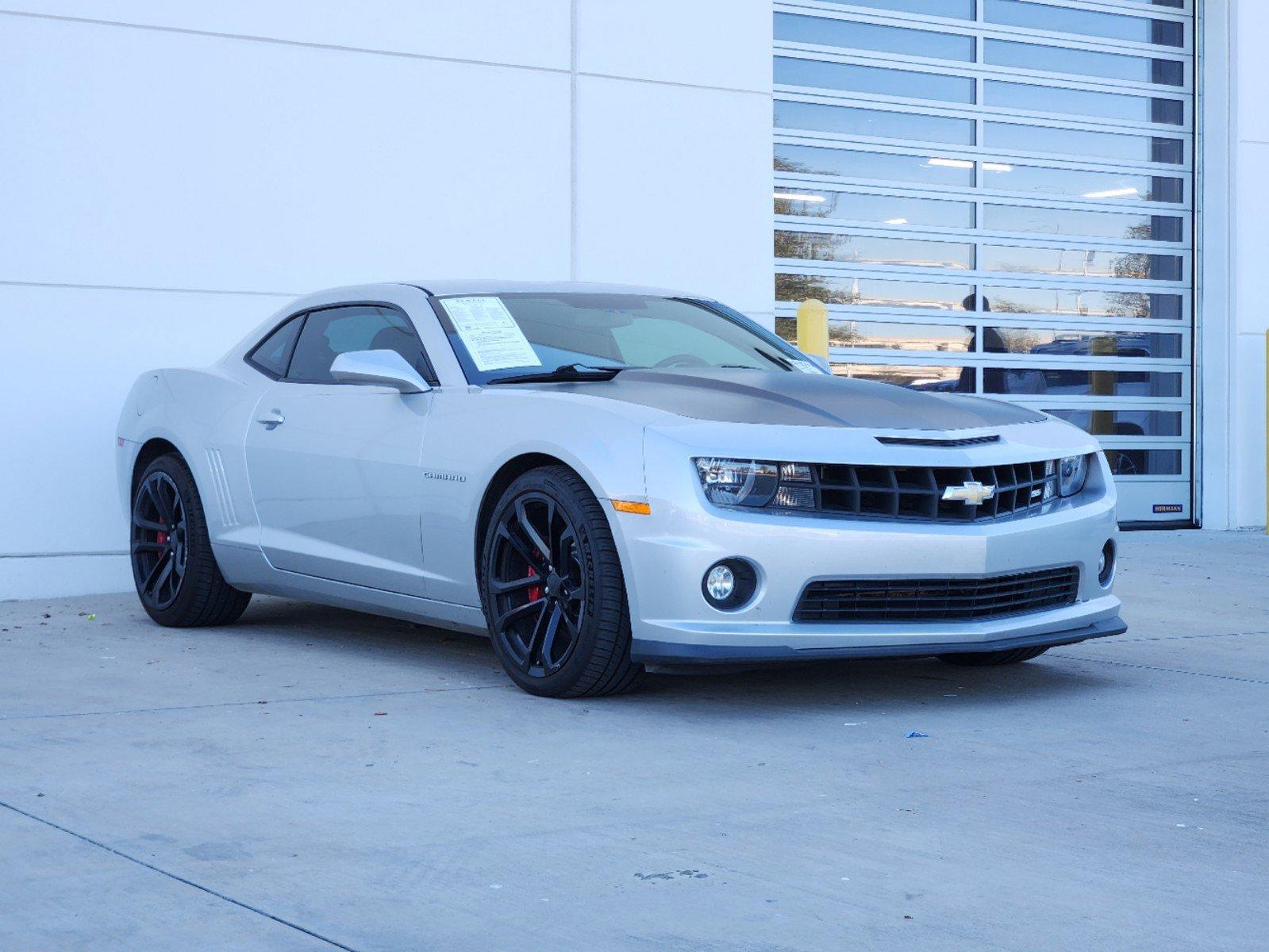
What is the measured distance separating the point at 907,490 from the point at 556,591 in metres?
1.04

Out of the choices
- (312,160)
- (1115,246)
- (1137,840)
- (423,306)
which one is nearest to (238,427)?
(423,306)

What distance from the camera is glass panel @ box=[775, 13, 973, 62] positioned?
36.5 ft

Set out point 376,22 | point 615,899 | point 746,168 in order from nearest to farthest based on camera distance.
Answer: point 615,899, point 376,22, point 746,168

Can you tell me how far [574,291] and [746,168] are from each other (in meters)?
4.11

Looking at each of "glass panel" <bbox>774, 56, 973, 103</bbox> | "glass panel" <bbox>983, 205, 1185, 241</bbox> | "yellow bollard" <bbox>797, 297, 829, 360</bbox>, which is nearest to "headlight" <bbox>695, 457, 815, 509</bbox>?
"yellow bollard" <bbox>797, 297, 829, 360</bbox>

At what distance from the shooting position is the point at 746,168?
9938 mm

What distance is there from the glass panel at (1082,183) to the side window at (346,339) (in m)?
6.70

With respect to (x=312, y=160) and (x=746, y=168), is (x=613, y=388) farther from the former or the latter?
(x=746, y=168)

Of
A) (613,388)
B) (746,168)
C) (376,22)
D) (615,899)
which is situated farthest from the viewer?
(746,168)

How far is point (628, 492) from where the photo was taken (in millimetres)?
4691

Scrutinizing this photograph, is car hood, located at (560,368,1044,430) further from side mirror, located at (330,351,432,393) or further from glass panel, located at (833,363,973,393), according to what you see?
glass panel, located at (833,363,973,393)

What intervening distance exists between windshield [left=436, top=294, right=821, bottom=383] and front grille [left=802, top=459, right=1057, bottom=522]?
1.07 metres

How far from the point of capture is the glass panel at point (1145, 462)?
40.3ft

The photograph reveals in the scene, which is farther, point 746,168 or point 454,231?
point 746,168
